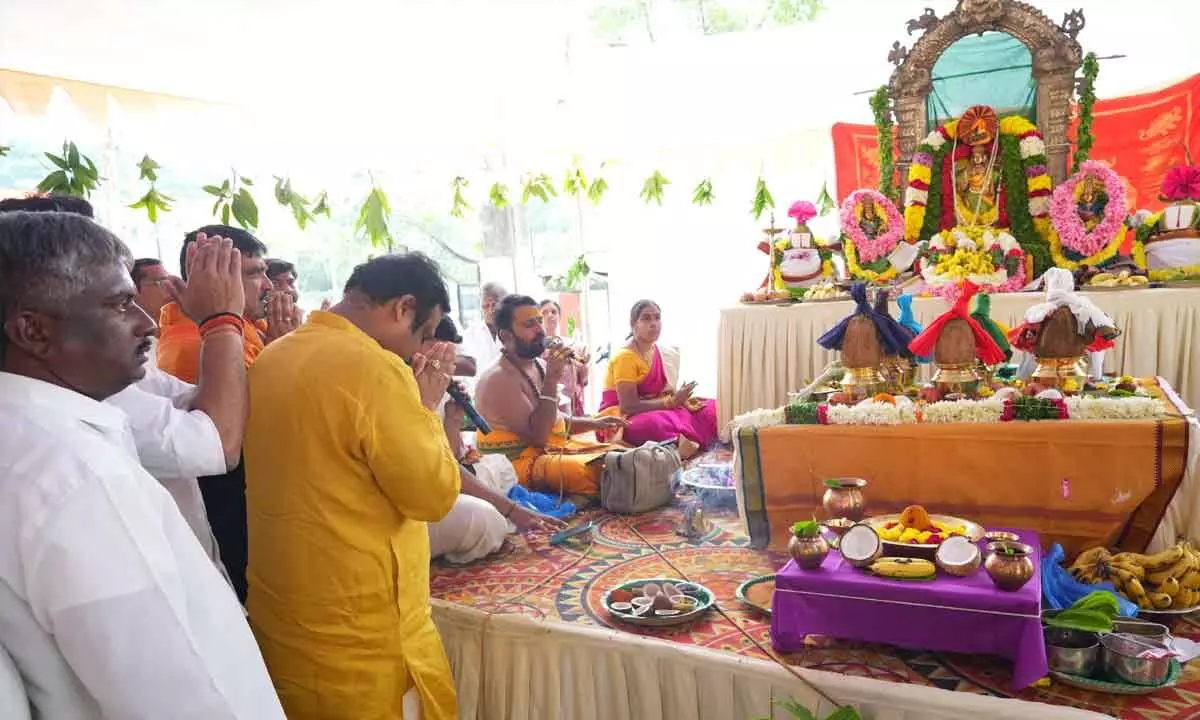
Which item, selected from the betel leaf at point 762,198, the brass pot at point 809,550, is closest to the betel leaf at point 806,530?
the brass pot at point 809,550

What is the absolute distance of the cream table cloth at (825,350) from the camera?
14.6ft

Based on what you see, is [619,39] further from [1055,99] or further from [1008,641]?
[1008,641]

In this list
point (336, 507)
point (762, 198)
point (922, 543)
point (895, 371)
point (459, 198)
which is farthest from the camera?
point (459, 198)

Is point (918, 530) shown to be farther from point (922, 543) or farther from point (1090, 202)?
point (1090, 202)

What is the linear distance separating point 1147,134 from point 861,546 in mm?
6664

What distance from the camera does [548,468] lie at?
13.9 ft

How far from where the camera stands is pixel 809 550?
2.45 meters

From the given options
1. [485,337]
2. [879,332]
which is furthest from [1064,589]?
[485,337]

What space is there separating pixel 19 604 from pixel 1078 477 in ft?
10.3

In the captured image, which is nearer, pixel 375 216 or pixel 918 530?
pixel 918 530

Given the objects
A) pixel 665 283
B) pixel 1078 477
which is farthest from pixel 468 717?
pixel 665 283

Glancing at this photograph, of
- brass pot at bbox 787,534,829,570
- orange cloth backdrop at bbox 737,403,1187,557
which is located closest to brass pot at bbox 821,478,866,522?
orange cloth backdrop at bbox 737,403,1187,557

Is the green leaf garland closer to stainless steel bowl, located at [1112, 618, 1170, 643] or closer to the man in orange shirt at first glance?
the man in orange shirt

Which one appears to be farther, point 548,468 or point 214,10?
point 214,10
